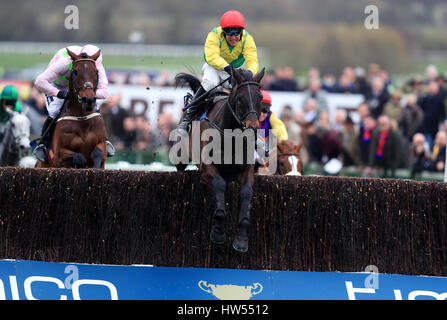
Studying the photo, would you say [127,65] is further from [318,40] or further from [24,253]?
[24,253]

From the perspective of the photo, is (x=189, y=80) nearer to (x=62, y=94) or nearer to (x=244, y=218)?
(x=62, y=94)

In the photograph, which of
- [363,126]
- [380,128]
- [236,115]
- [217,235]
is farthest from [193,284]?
[363,126]

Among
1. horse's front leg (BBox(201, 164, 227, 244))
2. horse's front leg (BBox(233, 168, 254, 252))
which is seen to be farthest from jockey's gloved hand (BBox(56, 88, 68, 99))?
horse's front leg (BBox(233, 168, 254, 252))

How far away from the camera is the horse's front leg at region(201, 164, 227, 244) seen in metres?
7.91

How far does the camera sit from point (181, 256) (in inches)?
325

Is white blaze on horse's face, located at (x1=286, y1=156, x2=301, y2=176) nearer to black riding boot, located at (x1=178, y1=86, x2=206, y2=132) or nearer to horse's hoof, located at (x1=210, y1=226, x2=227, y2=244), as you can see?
black riding boot, located at (x1=178, y1=86, x2=206, y2=132)

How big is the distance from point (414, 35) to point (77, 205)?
22.6 m

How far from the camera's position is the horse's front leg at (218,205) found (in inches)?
312

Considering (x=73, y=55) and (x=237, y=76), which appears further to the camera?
(x=73, y=55)

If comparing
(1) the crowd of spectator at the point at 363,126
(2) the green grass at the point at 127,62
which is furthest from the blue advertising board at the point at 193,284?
(2) the green grass at the point at 127,62

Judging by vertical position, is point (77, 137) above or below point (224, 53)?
below

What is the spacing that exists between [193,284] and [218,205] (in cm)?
74

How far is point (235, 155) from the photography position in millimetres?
8203

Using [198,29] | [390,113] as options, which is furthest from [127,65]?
[198,29]
